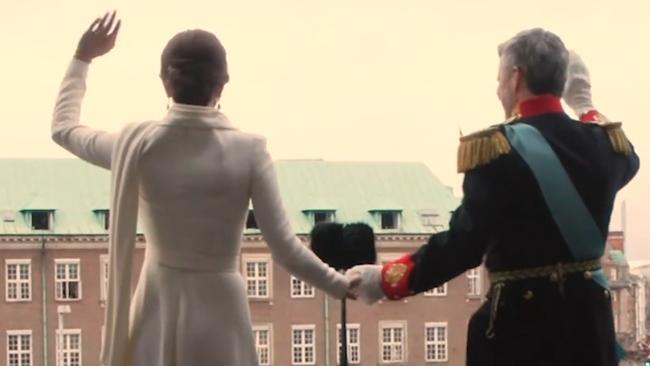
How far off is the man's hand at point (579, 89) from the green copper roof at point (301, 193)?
1123 inches

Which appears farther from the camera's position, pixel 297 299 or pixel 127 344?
pixel 297 299

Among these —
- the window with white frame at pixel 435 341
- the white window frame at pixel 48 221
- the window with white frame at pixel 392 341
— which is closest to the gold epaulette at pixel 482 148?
the white window frame at pixel 48 221

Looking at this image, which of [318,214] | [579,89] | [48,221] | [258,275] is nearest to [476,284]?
[318,214]

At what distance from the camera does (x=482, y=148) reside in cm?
253

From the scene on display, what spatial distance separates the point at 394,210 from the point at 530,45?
100 feet

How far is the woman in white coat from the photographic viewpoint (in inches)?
101

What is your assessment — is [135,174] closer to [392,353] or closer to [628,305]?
[628,305]

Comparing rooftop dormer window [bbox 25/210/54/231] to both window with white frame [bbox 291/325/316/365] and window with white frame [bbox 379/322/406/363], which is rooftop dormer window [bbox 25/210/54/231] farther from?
window with white frame [bbox 379/322/406/363]

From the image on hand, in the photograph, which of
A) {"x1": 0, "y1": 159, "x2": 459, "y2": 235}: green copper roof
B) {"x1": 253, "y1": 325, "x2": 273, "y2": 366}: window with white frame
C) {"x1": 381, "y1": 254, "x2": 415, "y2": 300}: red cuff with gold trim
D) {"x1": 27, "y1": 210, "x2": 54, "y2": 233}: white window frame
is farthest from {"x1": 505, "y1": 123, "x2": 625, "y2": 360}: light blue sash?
{"x1": 253, "y1": 325, "x2": 273, "y2": 366}: window with white frame

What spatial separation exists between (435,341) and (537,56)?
3248 cm

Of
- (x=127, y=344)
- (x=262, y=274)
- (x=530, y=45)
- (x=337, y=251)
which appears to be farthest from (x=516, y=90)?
(x=262, y=274)

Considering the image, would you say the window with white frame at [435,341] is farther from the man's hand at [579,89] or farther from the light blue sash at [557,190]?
the light blue sash at [557,190]

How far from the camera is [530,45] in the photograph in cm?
253

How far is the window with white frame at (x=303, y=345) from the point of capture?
112 feet
